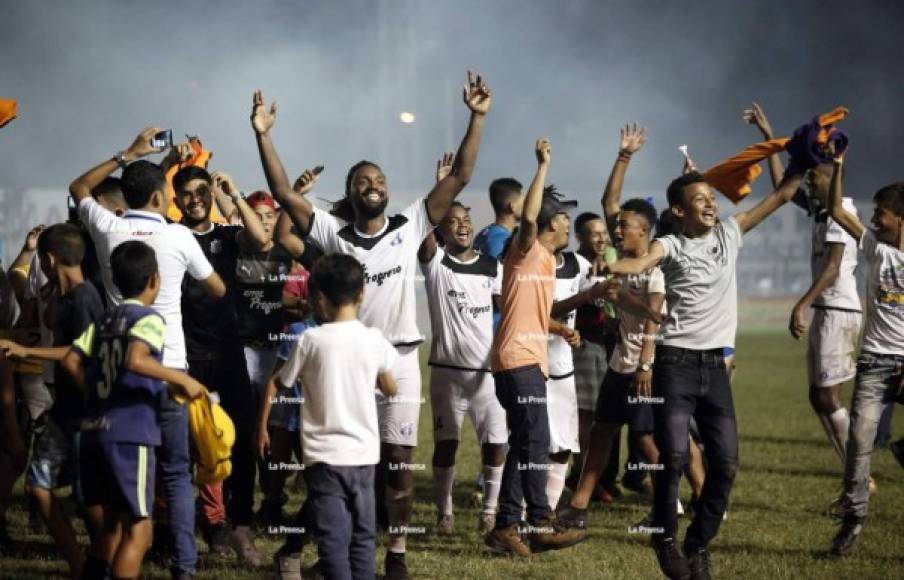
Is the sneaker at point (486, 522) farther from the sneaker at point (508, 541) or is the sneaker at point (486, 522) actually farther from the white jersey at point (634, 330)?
the white jersey at point (634, 330)

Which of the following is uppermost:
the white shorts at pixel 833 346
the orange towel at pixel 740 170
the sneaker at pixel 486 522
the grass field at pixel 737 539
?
the orange towel at pixel 740 170

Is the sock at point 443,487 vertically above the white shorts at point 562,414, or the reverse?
the white shorts at point 562,414

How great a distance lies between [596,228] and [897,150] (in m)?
50.0

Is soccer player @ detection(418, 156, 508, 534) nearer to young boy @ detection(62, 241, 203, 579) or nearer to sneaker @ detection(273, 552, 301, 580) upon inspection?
sneaker @ detection(273, 552, 301, 580)

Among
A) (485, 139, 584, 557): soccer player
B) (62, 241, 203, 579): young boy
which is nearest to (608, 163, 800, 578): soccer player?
(485, 139, 584, 557): soccer player

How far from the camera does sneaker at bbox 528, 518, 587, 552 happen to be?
7105 mm

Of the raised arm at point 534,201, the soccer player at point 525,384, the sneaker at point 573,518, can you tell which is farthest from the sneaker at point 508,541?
the raised arm at point 534,201

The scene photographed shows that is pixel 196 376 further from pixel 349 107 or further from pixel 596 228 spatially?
pixel 349 107

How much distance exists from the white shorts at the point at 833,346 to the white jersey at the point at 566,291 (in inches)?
88.0

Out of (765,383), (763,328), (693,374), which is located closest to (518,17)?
(763,328)

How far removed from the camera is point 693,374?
22.0ft

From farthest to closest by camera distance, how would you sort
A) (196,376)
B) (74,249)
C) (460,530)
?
(460,530), (196,376), (74,249)

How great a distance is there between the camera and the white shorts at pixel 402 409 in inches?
275

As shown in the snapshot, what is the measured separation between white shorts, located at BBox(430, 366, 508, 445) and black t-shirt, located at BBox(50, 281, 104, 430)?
2.81m
